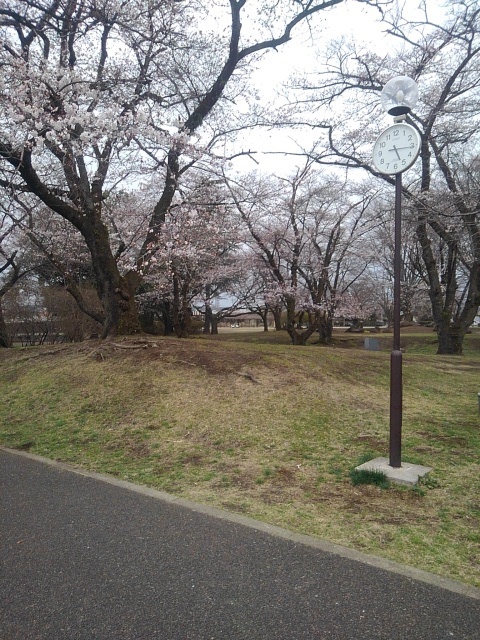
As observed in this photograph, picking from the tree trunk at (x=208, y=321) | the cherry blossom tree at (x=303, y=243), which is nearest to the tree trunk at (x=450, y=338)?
the cherry blossom tree at (x=303, y=243)

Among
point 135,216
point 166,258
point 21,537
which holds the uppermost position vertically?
point 135,216

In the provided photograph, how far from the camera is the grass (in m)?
3.65

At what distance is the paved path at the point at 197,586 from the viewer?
93.8 inches

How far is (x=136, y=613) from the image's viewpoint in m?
2.51

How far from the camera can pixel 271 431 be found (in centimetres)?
609

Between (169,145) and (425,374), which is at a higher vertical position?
(169,145)

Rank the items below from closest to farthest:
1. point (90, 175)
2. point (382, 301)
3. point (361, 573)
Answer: point (361, 573) → point (90, 175) → point (382, 301)

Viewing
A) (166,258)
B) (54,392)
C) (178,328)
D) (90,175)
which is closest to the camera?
(54,392)

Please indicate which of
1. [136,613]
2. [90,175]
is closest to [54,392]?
[90,175]

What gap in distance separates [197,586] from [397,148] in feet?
13.0

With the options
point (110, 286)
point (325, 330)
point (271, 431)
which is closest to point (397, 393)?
point (271, 431)

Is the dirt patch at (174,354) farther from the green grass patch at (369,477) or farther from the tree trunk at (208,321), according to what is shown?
the tree trunk at (208,321)

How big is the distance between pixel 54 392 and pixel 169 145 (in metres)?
5.13

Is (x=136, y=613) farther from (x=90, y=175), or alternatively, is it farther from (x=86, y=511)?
(x=90, y=175)
